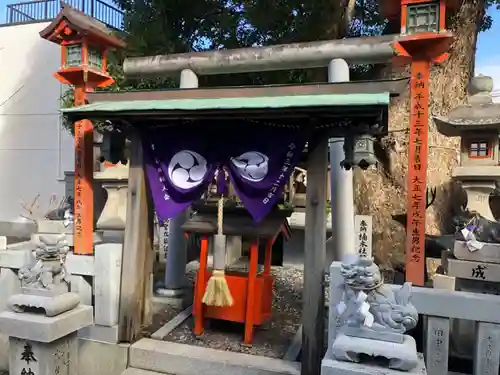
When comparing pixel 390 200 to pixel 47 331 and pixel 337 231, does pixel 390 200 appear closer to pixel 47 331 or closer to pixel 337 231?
pixel 337 231

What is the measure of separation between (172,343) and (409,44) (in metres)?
4.80

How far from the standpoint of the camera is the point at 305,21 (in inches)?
405

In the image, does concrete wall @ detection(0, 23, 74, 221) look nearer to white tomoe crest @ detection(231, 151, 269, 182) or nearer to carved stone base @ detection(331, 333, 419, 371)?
white tomoe crest @ detection(231, 151, 269, 182)

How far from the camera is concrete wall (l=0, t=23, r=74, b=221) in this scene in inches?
649

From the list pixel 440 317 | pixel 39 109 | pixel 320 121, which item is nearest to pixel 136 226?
pixel 320 121

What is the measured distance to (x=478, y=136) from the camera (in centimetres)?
849

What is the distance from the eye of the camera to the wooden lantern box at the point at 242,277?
5.88m

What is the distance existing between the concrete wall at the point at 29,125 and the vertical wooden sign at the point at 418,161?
46.1ft

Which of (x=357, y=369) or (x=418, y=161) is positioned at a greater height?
(x=418, y=161)

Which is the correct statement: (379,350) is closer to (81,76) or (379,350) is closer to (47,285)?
(47,285)

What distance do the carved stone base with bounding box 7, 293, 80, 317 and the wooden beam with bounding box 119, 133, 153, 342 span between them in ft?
2.80

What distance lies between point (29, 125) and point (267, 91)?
14832 mm

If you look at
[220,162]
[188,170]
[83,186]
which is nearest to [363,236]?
[220,162]

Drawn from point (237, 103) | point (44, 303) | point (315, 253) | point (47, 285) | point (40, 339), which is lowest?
point (40, 339)
